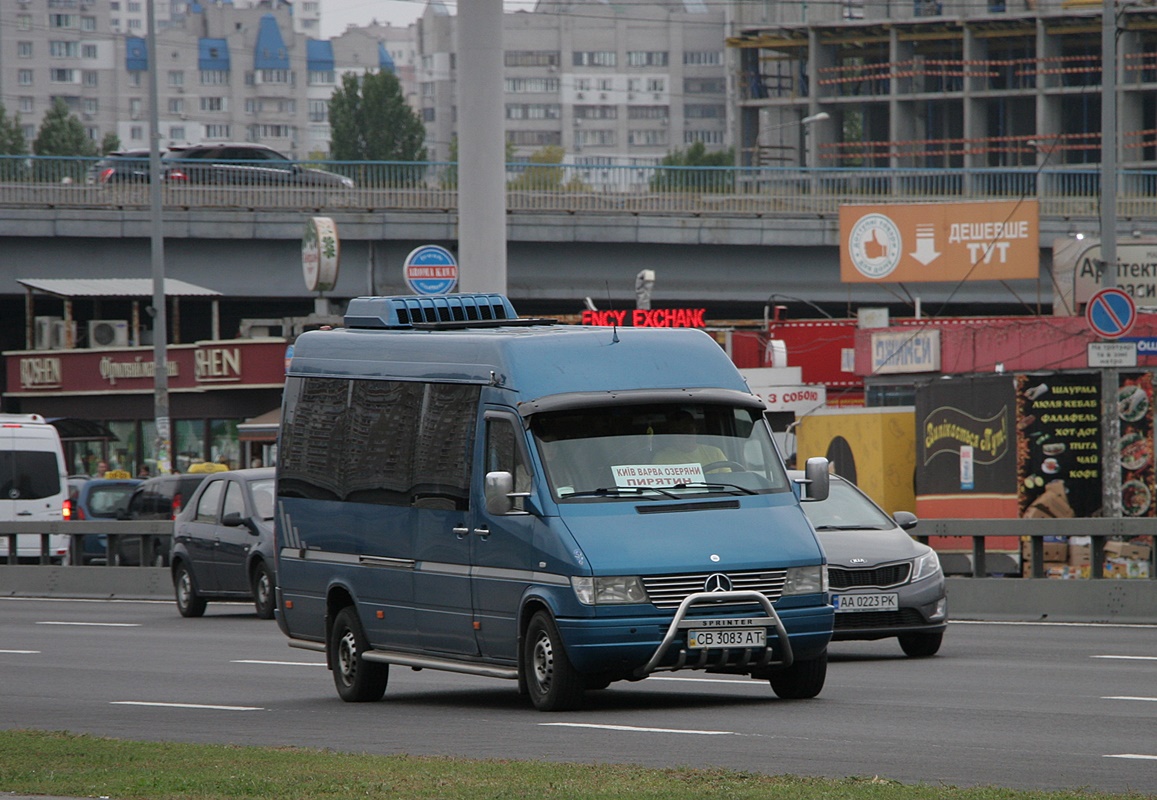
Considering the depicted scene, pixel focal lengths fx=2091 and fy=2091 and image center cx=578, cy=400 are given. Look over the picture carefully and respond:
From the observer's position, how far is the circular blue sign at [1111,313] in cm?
2542

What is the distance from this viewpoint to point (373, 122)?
141750 mm

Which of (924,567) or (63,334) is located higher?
(63,334)

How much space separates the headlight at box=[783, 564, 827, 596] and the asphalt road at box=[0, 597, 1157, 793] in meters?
0.70

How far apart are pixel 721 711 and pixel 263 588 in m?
12.1

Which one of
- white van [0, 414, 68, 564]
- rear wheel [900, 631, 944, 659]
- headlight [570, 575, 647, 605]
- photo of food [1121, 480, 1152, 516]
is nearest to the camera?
headlight [570, 575, 647, 605]

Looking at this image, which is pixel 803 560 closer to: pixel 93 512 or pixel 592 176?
pixel 93 512

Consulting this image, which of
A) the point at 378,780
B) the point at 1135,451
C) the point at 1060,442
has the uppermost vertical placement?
the point at 378,780

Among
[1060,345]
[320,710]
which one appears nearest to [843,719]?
[320,710]

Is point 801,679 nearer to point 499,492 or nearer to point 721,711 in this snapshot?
point 721,711

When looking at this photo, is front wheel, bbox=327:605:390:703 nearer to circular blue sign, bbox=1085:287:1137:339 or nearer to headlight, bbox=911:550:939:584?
headlight, bbox=911:550:939:584

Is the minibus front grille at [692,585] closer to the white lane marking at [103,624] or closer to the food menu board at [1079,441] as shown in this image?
the white lane marking at [103,624]

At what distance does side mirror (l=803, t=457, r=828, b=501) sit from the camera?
503 inches

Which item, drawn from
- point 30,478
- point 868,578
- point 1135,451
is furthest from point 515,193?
point 868,578

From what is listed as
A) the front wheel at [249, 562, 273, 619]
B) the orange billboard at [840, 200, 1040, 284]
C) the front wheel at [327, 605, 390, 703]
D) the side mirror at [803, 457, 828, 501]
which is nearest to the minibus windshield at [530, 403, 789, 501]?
the side mirror at [803, 457, 828, 501]
